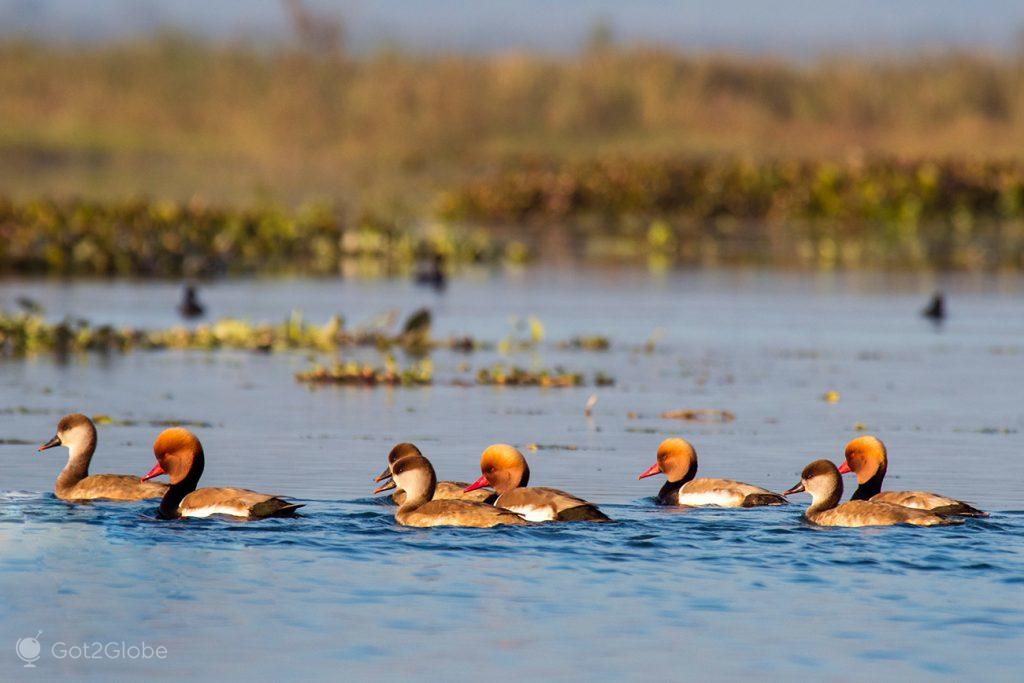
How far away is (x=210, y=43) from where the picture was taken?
10950cm

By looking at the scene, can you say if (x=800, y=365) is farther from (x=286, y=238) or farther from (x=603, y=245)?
(x=603, y=245)

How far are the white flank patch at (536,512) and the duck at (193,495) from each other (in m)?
1.37

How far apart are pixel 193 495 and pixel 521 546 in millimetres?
2146

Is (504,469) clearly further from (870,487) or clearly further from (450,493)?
(870,487)

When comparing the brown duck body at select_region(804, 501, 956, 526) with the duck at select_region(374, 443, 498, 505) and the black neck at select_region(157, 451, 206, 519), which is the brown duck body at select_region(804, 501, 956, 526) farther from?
the black neck at select_region(157, 451, 206, 519)

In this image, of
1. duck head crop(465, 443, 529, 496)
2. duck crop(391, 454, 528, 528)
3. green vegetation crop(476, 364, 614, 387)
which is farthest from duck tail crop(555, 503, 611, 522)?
green vegetation crop(476, 364, 614, 387)

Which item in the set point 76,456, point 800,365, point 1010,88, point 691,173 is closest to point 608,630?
point 76,456

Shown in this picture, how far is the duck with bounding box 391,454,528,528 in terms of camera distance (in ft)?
42.6

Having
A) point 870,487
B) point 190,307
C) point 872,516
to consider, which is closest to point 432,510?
point 872,516

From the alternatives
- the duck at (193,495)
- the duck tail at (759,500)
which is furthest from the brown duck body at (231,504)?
the duck tail at (759,500)

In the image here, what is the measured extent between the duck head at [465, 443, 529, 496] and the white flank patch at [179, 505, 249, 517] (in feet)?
5.44

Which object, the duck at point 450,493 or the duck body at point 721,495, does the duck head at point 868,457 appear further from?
the duck at point 450,493

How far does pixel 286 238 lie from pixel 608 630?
3556cm

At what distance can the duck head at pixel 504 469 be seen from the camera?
13875 millimetres
